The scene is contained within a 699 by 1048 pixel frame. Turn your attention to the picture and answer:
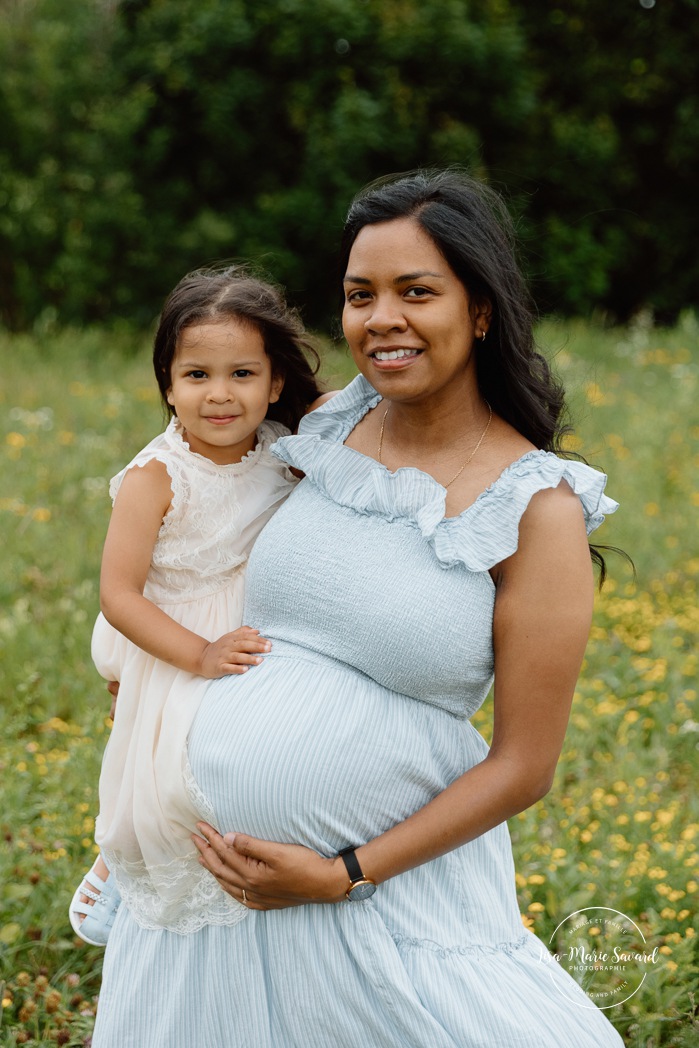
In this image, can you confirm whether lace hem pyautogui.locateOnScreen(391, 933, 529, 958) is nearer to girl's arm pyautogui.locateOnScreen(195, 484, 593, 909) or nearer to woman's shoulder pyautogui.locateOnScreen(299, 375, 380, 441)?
girl's arm pyautogui.locateOnScreen(195, 484, 593, 909)

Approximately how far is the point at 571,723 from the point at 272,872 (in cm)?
217

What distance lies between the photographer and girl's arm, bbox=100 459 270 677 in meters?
2.05

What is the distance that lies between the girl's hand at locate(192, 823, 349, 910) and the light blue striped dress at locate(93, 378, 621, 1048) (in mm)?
30

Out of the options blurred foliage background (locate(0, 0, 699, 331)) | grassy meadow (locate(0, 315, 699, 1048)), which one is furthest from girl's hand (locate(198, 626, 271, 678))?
blurred foliage background (locate(0, 0, 699, 331))

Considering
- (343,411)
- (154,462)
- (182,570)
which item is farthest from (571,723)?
(154,462)

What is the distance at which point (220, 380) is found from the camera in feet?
7.26

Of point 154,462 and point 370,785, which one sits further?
point 154,462

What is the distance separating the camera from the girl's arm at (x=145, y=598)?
6.72 feet

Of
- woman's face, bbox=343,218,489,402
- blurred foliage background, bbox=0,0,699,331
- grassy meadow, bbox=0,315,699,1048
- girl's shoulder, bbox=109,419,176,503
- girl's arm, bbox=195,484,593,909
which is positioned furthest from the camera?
blurred foliage background, bbox=0,0,699,331

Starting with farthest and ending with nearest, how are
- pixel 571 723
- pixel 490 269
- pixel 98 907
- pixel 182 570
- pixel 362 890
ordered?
pixel 571 723
pixel 98 907
pixel 182 570
pixel 490 269
pixel 362 890

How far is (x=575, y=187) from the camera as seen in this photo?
12.4 m

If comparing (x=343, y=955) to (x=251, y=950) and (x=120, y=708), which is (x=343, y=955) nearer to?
(x=251, y=950)

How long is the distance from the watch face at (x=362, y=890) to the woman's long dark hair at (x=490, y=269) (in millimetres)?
676

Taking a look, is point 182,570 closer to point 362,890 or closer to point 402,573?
point 402,573
